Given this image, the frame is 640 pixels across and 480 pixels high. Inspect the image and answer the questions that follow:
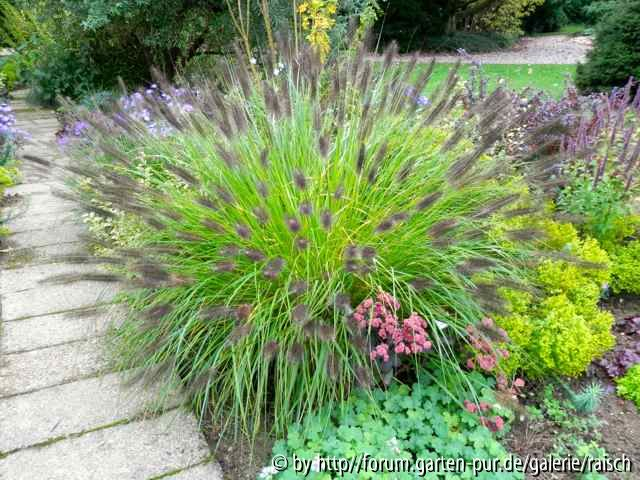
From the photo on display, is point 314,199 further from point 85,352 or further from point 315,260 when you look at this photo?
point 85,352

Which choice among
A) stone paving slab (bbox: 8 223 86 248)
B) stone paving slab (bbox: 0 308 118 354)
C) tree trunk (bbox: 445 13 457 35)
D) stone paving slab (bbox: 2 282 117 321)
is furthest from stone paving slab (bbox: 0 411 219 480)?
tree trunk (bbox: 445 13 457 35)

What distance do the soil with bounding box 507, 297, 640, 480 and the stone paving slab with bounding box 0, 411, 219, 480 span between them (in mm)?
1129

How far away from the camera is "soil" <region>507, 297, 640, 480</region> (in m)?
1.87

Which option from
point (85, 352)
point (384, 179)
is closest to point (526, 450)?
point (384, 179)

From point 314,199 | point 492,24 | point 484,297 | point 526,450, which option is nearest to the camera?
point 484,297

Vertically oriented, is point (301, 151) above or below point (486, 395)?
above

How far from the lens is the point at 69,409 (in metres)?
2.03

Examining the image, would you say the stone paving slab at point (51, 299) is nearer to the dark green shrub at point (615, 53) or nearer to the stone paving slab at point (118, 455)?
the stone paving slab at point (118, 455)

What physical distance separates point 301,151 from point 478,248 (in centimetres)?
87

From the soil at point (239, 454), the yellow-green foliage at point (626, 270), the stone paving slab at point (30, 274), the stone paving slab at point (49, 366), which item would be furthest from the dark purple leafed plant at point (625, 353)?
the stone paving slab at point (30, 274)

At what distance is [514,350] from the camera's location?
212cm

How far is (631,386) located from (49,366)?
2.50 m

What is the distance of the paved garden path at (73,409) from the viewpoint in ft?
5.80

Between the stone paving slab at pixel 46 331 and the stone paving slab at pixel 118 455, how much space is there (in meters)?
0.69
